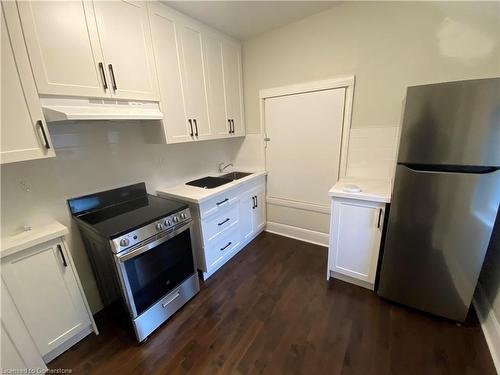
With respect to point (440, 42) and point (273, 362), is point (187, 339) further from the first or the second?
point (440, 42)

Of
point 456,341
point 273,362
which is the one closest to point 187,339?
point 273,362

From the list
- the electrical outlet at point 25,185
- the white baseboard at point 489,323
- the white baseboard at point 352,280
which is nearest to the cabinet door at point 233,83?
the electrical outlet at point 25,185

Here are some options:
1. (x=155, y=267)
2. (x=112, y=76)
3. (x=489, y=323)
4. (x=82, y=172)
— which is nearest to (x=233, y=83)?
(x=112, y=76)

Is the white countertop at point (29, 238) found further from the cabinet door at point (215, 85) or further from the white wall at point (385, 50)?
the white wall at point (385, 50)

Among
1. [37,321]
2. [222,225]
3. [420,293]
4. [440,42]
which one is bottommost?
[420,293]

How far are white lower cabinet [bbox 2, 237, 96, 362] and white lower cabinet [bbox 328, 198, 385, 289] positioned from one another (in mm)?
2027

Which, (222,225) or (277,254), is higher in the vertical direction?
(222,225)

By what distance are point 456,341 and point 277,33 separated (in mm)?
3125

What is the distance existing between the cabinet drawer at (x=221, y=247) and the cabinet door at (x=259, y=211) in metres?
0.40

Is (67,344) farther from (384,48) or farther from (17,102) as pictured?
(384,48)

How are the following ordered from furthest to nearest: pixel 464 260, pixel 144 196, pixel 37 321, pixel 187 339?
pixel 144 196 → pixel 187 339 → pixel 464 260 → pixel 37 321

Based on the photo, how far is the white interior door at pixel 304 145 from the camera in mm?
2246

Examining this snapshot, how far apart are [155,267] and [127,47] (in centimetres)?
163

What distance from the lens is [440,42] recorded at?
1.67m
